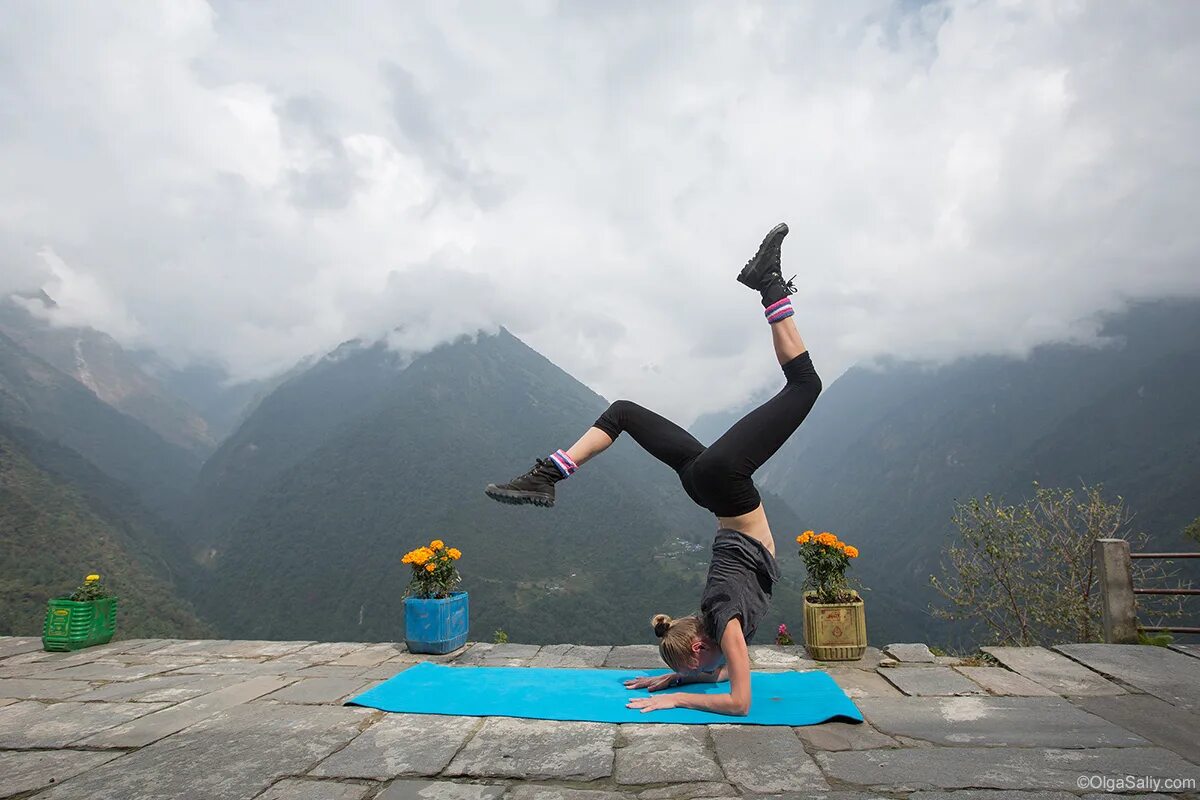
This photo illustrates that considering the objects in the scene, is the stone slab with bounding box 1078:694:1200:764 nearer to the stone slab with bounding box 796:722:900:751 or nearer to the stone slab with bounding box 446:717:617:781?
the stone slab with bounding box 796:722:900:751

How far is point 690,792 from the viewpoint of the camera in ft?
7.57

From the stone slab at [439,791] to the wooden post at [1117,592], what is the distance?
17.1 feet

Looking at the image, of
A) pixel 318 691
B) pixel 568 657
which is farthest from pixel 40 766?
pixel 568 657

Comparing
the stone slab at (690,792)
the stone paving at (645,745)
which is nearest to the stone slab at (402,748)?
the stone paving at (645,745)

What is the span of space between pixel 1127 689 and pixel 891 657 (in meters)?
1.51

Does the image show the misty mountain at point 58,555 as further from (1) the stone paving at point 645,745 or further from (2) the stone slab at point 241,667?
(1) the stone paving at point 645,745

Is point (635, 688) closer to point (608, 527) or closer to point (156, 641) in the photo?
point (156, 641)

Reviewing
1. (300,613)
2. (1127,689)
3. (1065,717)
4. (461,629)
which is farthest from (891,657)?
(300,613)

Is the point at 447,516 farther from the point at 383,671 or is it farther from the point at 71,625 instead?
the point at 383,671

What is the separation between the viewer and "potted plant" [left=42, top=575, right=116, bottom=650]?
6336mm

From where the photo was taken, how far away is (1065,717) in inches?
122

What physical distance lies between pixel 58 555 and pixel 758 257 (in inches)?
1747

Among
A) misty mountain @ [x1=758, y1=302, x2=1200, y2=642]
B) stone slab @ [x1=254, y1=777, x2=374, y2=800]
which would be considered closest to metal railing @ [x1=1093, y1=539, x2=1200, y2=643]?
stone slab @ [x1=254, y1=777, x2=374, y2=800]

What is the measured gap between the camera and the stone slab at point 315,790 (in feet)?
7.57
